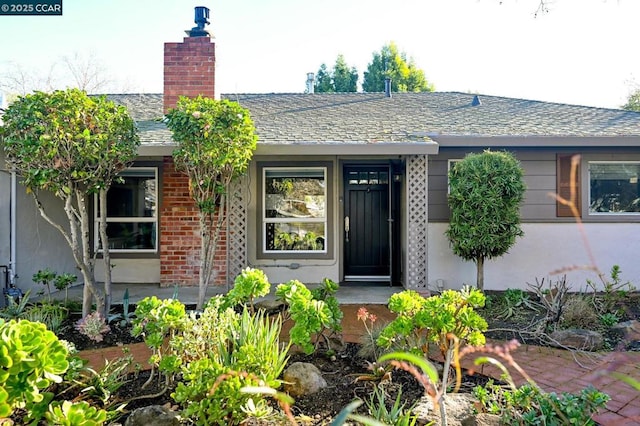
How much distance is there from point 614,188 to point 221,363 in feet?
25.8

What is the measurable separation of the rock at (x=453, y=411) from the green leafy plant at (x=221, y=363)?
104cm

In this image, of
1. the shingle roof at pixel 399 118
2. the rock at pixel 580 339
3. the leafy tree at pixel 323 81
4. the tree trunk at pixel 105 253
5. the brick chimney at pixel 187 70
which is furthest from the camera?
the leafy tree at pixel 323 81

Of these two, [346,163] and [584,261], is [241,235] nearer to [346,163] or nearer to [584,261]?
[346,163]

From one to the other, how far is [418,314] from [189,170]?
13.3 feet

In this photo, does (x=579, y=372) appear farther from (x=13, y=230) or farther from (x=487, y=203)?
(x=13, y=230)

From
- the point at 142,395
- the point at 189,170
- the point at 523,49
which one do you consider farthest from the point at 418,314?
the point at 189,170

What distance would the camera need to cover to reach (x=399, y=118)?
372 inches

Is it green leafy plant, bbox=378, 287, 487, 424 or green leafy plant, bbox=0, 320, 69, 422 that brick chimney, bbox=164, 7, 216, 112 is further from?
green leafy plant, bbox=0, 320, 69, 422

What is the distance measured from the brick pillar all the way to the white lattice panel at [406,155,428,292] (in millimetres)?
3984

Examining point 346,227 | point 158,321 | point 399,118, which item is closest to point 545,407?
point 158,321

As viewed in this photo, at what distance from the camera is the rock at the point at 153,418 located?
10.1ft

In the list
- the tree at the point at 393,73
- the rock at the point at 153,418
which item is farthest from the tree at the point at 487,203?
the tree at the point at 393,73

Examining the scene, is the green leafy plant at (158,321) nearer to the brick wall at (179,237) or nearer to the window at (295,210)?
the brick wall at (179,237)

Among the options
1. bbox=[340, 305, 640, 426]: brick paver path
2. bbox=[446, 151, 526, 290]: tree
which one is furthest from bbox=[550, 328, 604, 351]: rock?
bbox=[446, 151, 526, 290]: tree
